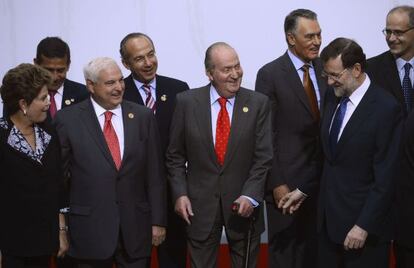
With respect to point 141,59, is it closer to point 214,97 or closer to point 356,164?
point 214,97

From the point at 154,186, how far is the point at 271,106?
0.82 metres

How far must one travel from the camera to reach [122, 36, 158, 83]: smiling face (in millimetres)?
4422

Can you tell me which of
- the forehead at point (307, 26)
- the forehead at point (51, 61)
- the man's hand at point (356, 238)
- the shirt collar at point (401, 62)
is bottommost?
the man's hand at point (356, 238)

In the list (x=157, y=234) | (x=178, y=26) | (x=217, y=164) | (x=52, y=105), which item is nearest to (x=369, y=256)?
(x=217, y=164)

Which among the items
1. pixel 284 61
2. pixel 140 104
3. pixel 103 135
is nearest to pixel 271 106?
pixel 284 61

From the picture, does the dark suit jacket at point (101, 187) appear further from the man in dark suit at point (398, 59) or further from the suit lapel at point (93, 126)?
the man in dark suit at point (398, 59)

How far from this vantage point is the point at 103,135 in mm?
3895

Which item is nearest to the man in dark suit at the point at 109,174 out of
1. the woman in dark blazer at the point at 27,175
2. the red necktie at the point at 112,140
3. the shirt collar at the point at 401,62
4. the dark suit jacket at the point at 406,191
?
the red necktie at the point at 112,140

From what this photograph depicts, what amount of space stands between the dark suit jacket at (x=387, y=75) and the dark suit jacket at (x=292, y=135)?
281mm

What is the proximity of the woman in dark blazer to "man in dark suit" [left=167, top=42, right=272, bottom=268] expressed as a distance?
68 cm

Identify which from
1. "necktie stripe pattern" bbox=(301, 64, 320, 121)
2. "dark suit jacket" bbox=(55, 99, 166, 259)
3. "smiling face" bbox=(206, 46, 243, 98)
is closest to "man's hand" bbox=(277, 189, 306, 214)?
"necktie stripe pattern" bbox=(301, 64, 320, 121)

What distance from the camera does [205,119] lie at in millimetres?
4098

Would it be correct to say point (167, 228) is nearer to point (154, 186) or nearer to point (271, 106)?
point (154, 186)

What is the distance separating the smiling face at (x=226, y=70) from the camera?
4.05 m
